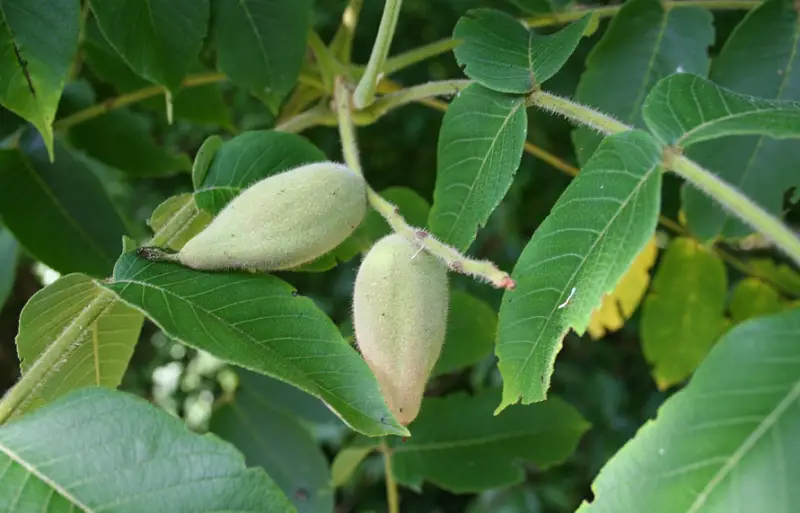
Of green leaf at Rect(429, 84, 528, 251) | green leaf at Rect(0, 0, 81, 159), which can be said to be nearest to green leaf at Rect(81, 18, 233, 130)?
green leaf at Rect(0, 0, 81, 159)

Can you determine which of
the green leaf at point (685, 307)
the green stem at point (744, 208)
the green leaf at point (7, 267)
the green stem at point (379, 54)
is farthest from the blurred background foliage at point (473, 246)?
the green stem at point (744, 208)

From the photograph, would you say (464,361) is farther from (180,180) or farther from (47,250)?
(180,180)

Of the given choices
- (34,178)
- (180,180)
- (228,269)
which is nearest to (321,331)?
(228,269)

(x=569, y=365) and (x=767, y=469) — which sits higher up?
(x=767, y=469)

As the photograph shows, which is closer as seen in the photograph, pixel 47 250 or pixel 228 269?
pixel 228 269

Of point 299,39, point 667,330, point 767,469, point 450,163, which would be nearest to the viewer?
point 767,469

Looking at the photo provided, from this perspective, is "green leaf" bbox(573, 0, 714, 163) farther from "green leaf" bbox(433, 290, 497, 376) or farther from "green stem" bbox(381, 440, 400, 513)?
"green stem" bbox(381, 440, 400, 513)

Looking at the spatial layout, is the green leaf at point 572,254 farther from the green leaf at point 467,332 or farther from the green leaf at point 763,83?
the green leaf at point 467,332
